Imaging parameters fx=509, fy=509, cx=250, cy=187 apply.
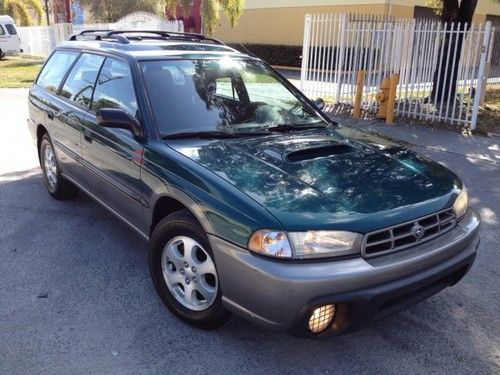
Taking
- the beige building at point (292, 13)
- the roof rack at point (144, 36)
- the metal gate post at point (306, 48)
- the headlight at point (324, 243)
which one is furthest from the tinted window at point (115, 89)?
the beige building at point (292, 13)

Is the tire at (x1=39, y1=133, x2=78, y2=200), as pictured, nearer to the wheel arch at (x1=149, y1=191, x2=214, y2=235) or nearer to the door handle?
the door handle

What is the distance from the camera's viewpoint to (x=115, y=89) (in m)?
4.01

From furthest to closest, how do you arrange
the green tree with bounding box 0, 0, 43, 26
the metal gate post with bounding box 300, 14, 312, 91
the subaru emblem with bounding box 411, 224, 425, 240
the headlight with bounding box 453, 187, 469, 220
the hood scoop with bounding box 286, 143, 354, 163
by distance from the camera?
the green tree with bounding box 0, 0, 43, 26 < the metal gate post with bounding box 300, 14, 312, 91 < the hood scoop with bounding box 286, 143, 354, 163 < the headlight with bounding box 453, 187, 469, 220 < the subaru emblem with bounding box 411, 224, 425, 240

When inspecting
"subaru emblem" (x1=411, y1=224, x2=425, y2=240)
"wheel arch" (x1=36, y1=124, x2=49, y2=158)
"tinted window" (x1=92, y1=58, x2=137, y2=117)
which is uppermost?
"tinted window" (x1=92, y1=58, x2=137, y2=117)

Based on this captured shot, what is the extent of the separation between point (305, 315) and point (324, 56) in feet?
34.7

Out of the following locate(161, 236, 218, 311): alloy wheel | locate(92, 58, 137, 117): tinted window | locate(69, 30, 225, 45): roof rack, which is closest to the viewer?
locate(161, 236, 218, 311): alloy wheel

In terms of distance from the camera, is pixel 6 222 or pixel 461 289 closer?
pixel 461 289

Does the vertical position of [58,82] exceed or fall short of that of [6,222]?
it exceeds it

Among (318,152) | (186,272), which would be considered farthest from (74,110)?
(318,152)

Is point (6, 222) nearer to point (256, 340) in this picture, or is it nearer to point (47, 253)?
point (47, 253)

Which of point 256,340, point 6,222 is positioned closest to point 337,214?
point 256,340

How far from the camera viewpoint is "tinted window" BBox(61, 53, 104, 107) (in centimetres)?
438

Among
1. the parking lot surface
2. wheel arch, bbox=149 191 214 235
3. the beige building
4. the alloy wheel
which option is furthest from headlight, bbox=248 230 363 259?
the beige building

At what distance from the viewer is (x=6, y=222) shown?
4.92 m
